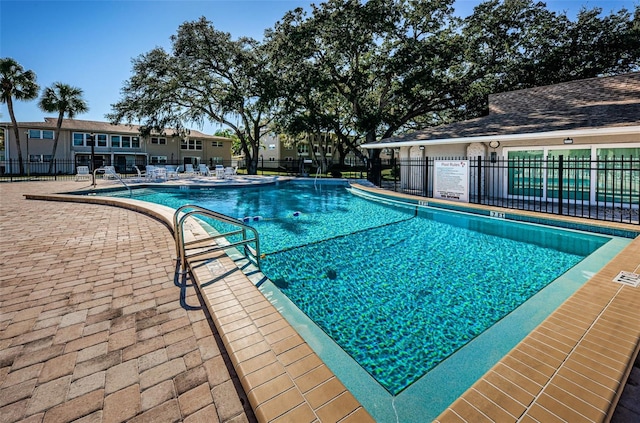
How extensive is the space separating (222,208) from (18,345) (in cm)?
899

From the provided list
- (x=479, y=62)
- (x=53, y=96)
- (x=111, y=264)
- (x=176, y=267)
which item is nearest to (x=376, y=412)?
(x=176, y=267)

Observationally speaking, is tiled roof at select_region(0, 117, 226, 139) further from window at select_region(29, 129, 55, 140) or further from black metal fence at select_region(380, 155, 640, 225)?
black metal fence at select_region(380, 155, 640, 225)

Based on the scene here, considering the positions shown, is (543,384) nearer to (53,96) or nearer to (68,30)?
(68,30)

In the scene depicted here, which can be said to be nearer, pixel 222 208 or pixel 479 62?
pixel 222 208

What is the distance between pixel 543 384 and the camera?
1.88m

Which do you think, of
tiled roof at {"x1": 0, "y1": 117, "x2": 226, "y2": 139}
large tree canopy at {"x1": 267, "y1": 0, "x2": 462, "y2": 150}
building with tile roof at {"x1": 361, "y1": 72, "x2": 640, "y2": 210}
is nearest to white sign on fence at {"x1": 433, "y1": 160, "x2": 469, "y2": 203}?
building with tile roof at {"x1": 361, "y1": 72, "x2": 640, "y2": 210}

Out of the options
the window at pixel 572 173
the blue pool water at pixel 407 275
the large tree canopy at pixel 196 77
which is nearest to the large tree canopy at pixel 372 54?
the large tree canopy at pixel 196 77

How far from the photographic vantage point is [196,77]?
23266mm

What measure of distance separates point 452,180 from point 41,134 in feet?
118

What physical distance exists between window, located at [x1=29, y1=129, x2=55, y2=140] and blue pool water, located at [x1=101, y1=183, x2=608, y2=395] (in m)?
31.8

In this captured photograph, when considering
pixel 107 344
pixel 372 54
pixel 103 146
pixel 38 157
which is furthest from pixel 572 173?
pixel 38 157

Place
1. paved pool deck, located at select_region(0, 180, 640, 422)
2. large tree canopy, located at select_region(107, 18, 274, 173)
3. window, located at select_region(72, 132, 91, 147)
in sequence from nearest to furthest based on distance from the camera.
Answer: paved pool deck, located at select_region(0, 180, 640, 422) → large tree canopy, located at select_region(107, 18, 274, 173) → window, located at select_region(72, 132, 91, 147)

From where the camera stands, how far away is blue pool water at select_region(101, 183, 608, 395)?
3070 millimetres

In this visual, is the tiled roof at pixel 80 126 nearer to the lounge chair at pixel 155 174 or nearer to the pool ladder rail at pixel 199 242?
the lounge chair at pixel 155 174
